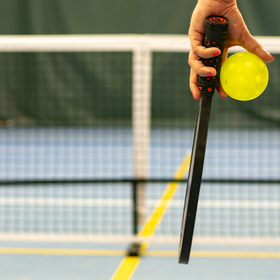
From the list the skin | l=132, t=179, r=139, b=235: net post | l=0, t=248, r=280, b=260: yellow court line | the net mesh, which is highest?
the skin

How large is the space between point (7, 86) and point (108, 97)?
9.12ft

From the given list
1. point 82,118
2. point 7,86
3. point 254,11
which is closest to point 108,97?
point 82,118

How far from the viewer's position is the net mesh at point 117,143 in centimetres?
327

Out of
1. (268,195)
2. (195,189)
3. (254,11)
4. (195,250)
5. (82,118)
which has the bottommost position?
(82,118)

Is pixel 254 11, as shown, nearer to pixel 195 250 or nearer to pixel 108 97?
pixel 108 97

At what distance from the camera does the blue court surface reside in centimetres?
300

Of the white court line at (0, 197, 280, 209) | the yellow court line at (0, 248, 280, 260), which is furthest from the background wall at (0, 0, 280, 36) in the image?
the yellow court line at (0, 248, 280, 260)

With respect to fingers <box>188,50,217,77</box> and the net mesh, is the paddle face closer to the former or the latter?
fingers <box>188,50,217,77</box>

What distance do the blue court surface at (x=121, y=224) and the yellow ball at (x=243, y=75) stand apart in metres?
1.91

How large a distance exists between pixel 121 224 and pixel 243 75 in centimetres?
302

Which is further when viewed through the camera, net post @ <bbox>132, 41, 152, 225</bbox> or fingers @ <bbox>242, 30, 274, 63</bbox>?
net post @ <bbox>132, 41, 152, 225</bbox>

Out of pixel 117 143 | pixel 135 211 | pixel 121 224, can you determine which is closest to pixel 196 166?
pixel 135 211

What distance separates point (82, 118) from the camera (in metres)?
11.8

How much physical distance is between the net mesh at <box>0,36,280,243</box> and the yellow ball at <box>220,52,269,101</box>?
193cm
